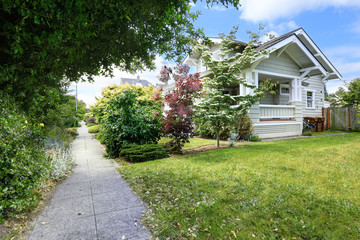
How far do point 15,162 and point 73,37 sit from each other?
6.60 feet

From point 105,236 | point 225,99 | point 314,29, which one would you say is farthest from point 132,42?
point 314,29

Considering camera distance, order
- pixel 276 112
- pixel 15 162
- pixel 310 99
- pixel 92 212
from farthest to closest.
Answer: pixel 310 99 < pixel 276 112 < pixel 92 212 < pixel 15 162

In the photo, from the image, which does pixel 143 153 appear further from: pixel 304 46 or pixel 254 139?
pixel 304 46

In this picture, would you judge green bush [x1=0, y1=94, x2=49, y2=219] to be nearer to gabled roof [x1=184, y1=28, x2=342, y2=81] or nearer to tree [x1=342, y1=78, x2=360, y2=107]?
gabled roof [x1=184, y1=28, x2=342, y2=81]

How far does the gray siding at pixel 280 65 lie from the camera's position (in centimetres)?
1092

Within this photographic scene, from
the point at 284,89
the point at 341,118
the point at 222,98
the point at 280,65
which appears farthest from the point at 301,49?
the point at 341,118

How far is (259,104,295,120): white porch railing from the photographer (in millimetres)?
10637

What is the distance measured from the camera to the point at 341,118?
47.9ft

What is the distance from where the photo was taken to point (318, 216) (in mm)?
2521

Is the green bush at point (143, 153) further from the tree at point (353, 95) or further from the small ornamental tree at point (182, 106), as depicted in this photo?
the tree at point (353, 95)

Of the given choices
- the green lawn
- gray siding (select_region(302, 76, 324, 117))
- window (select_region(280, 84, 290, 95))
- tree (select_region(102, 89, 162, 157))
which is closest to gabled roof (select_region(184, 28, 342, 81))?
gray siding (select_region(302, 76, 324, 117))

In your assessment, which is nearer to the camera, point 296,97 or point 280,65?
point 280,65

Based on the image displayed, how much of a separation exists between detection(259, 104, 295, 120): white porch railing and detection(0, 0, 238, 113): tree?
24.1 feet

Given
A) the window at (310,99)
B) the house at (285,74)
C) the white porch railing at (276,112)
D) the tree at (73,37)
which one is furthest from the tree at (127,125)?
the window at (310,99)
